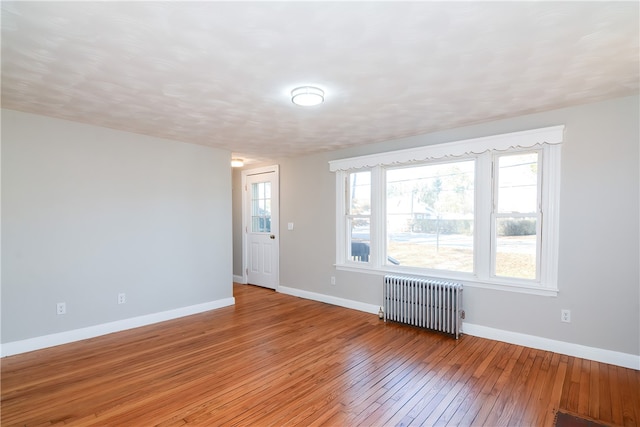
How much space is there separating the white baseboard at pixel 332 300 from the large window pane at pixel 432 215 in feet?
2.75

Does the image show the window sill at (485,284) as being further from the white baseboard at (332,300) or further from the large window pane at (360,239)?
the white baseboard at (332,300)

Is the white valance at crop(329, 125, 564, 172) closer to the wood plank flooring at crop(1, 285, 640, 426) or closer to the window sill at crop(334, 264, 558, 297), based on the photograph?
the window sill at crop(334, 264, 558, 297)

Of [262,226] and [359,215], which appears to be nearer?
[359,215]

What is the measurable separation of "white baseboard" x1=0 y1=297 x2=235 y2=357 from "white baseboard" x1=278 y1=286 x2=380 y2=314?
1.27 m

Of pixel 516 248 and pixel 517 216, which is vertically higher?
pixel 517 216

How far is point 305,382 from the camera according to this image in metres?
2.61

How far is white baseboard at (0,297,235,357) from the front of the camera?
3135mm

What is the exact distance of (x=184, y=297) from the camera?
14.6ft

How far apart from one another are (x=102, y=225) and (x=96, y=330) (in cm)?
122

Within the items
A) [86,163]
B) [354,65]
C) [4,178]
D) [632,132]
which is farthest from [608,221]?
[4,178]

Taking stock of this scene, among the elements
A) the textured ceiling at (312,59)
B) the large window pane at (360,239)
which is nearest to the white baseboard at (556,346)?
the large window pane at (360,239)

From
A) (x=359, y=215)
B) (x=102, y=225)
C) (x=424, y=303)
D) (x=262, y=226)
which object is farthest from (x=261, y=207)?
(x=424, y=303)

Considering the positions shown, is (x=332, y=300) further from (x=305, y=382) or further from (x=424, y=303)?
(x=305, y=382)

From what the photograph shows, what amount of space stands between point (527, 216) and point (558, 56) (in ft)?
5.79
